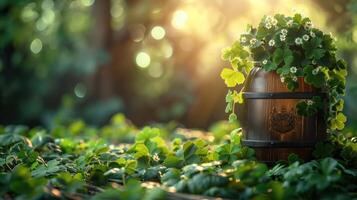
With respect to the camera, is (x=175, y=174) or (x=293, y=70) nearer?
(x=175, y=174)

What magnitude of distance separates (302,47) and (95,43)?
748cm

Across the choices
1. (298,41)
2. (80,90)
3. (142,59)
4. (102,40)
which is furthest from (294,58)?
(80,90)

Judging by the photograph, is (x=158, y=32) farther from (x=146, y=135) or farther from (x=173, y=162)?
(x=173, y=162)

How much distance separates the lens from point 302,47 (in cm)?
276

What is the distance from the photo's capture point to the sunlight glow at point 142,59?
11.0 meters

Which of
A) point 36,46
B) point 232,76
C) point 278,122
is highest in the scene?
point 36,46

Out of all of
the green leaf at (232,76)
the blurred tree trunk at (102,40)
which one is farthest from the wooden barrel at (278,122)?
the blurred tree trunk at (102,40)

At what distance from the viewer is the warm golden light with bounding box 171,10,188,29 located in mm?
9625

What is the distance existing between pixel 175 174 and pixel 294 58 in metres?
0.83

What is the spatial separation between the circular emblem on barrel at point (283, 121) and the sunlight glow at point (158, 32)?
7.65 meters

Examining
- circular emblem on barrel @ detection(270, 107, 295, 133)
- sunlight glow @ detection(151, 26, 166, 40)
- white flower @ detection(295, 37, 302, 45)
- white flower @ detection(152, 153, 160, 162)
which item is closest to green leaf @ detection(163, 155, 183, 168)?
white flower @ detection(152, 153, 160, 162)

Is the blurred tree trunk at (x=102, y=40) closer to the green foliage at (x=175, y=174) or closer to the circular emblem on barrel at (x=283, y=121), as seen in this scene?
the green foliage at (x=175, y=174)

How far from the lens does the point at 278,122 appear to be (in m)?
2.72

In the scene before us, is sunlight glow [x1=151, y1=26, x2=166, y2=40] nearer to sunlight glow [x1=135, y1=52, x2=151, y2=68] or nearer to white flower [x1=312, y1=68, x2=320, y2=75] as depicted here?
sunlight glow [x1=135, y1=52, x2=151, y2=68]
